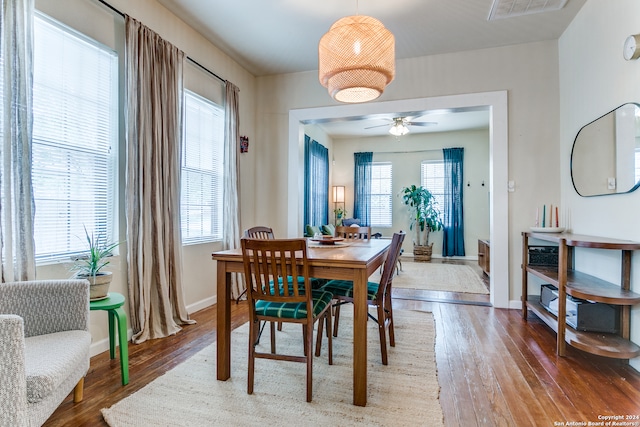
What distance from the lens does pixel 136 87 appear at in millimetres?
2586

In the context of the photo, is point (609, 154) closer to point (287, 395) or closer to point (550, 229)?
point (550, 229)

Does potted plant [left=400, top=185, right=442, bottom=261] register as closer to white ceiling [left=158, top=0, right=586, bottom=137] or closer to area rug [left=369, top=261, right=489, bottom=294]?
area rug [left=369, top=261, right=489, bottom=294]

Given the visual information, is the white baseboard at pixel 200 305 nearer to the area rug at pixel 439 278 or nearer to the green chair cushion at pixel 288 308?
the green chair cushion at pixel 288 308

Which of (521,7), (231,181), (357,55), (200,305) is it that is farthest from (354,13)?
(200,305)

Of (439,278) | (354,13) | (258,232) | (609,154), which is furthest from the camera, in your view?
(439,278)

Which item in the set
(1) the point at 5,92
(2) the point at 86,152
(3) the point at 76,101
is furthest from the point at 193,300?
(1) the point at 5,92

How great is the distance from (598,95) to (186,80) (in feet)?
12.1

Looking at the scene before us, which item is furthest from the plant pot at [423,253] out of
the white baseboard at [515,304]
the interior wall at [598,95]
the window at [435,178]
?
the interior wall at [598,95]

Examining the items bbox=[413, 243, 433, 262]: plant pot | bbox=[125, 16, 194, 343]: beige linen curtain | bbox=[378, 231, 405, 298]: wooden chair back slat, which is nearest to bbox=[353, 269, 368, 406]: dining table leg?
bbox=[378, 231, 405, 298]: wooden chair back slat

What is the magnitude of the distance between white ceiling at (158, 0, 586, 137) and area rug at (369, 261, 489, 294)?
2.33 metres

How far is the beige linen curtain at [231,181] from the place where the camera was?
12.4 ft

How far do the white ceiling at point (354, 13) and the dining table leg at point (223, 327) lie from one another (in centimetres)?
240

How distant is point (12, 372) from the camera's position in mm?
1109

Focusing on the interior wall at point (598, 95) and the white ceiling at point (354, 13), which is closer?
the interior wall at point (598, 95)
